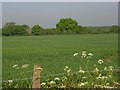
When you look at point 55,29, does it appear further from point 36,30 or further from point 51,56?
point 51,56

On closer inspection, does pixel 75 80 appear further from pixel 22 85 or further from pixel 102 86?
pixel 22 85

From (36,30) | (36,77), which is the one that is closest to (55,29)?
(36,30)

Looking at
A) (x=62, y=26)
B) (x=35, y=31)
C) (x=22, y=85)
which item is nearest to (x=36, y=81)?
(x=22, y=85)

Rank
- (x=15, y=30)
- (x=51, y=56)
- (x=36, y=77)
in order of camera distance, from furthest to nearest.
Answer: (x=15, y=30)
(x=51, y=56)
(x=36, y=77)

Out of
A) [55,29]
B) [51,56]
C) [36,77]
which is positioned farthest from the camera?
[55,29]

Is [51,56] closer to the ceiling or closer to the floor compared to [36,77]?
closer to the floor

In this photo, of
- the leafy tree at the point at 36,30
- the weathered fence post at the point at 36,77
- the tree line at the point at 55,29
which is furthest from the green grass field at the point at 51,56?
the leafy tree at the point at 36,30

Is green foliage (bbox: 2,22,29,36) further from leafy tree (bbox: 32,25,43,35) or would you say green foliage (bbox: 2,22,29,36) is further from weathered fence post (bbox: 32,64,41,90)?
weathered fence post (bbox: 32,64,41,90)

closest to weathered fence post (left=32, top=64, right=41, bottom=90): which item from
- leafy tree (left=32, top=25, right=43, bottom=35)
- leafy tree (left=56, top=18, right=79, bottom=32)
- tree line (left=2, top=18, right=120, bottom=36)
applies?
tree line (left=2, top=18, right=120, bottom=36)

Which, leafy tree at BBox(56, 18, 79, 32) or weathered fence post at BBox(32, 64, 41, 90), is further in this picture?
leafy tree at BBox(56, 18, 79, 32)

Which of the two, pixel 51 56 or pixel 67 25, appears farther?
pixel 67 25

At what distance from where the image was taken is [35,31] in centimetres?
5084

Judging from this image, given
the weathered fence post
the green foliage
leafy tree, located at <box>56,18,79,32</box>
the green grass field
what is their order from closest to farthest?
the weathered fence post → the green grass field → the green foliage → leafy tree, located at <box>56,18,79,32</box>

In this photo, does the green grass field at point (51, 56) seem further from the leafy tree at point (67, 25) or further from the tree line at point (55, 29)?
the leafy tree at point (67, 25)
